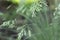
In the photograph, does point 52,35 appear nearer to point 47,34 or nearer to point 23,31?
point 47,34

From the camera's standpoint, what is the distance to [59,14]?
1243 mm

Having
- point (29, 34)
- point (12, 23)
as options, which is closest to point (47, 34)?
point (29, 34)

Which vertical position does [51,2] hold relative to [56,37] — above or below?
above

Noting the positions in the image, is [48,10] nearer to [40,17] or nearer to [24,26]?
[40,17]

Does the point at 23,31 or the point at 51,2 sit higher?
the point at 51,2

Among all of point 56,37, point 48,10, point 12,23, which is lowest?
point 56,37

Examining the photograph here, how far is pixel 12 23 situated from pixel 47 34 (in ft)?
0.86

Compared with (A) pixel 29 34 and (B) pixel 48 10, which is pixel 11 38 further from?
(B) pixel 48 10

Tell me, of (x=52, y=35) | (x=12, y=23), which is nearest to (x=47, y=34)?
(x=52, y=35)

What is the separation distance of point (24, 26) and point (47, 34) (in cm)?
17

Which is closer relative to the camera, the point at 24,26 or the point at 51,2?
the point at 24,26

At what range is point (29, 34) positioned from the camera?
112 cm

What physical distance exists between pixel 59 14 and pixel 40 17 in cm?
15

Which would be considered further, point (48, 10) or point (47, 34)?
point (48, 10)
